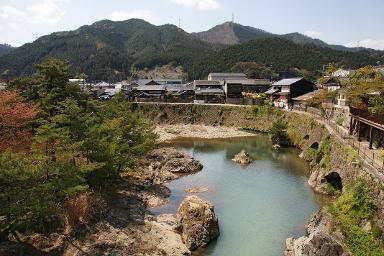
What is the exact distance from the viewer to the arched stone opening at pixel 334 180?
1067 inches

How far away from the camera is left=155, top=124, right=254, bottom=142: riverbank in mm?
56938

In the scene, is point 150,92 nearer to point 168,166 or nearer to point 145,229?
point 168,166

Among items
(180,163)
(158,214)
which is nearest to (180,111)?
(180,163)

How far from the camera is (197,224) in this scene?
20.2 meters

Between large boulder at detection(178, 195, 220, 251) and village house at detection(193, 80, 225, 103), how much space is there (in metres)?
52.8

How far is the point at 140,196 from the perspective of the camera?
2645cm

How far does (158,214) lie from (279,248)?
831cm

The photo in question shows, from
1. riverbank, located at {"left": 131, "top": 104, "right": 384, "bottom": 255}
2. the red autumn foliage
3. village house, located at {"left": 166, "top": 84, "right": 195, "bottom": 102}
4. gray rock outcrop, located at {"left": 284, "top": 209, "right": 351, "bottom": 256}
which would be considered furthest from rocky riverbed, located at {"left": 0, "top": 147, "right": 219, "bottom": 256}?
village house, located at {"left": 166, "top": 84, "right": 195, "bottom": 102}

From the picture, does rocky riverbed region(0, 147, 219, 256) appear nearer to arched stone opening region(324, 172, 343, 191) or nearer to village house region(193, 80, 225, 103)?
arched stone opening region(324, 172, 343, 191)

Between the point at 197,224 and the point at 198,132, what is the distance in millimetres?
39999

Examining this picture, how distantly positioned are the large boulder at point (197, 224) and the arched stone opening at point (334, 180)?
11.1 m

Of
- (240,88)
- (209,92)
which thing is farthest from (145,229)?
(240,88)

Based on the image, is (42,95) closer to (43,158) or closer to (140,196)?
(140,196)

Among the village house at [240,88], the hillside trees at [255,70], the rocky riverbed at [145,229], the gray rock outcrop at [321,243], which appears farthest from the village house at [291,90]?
the gray rock outcrop at [321,243]
